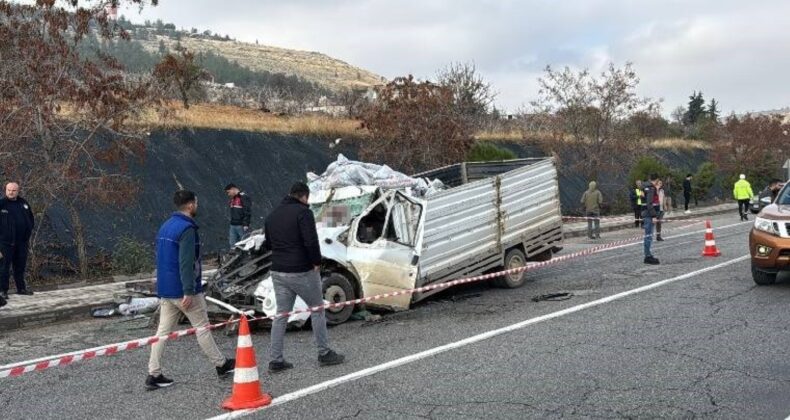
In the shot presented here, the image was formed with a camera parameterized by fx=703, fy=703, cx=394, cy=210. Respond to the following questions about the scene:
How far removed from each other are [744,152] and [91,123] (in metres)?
36.3

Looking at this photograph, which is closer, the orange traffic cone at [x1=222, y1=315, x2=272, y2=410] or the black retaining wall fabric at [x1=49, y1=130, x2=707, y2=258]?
the orange traffic cone at [x1=222, y1=315, x2=272, y2=410]

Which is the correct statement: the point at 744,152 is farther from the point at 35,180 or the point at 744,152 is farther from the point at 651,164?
the point at 35,180

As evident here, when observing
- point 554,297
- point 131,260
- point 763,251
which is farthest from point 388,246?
point 131,260

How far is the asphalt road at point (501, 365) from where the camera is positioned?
18.1 ft

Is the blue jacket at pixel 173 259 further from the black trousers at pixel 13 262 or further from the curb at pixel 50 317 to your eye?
the black trousers at pixel 13 262

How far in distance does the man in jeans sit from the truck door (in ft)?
7.44

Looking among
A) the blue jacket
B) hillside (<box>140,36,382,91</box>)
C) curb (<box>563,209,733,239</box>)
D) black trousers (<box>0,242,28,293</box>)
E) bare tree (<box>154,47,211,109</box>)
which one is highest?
hillside (<box>140,36,382,91</box>)

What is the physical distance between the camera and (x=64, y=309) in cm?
1039

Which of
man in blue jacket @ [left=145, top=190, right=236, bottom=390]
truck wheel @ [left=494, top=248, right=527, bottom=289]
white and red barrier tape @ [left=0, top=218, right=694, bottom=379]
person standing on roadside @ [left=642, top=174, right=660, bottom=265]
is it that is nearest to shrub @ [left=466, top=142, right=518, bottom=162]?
person standing on roadside @ [left=642, top=174, right=660, bottom=265]

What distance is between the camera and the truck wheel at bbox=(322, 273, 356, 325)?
351 inches

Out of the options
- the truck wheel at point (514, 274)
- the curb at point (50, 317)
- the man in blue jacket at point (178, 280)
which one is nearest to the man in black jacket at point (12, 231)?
the curb at point (50, 317)

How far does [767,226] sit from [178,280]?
26.3 ft

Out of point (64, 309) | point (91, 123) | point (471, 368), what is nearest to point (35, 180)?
point (91, 123)

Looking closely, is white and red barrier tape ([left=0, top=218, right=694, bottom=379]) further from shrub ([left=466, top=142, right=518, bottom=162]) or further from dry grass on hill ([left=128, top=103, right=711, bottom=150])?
dry grass on hill ([left=128, top=103, right=711, bottom=150])
